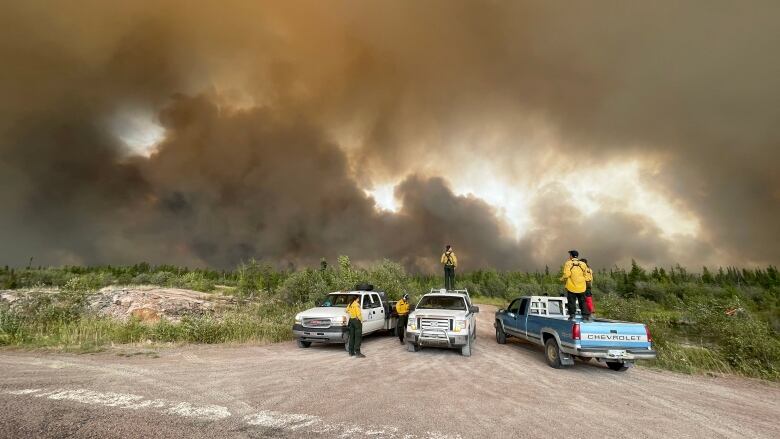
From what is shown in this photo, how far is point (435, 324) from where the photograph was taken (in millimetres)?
12672

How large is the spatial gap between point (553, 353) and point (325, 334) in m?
7.86

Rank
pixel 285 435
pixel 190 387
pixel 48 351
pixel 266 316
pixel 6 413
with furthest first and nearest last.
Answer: pixel 266 316 < pixel 48 351 < pixel 190 387 < pixel 6 413 < pixel 285 435

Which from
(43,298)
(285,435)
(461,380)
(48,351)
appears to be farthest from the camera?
(43,298)

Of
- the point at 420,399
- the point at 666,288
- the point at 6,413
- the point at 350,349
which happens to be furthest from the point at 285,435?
the point at 666,288

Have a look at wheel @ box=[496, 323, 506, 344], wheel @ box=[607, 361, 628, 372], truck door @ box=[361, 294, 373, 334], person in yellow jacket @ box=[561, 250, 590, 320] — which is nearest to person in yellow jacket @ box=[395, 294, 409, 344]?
truck door @ box=[361, 294, 373, 334]

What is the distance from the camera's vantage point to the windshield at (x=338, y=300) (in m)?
15.7

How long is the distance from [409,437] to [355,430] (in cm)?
87

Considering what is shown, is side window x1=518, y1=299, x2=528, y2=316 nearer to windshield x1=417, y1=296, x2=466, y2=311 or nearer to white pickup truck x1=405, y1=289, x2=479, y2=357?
white pickup truck x1=405, y1=289, x2=479, y2=357

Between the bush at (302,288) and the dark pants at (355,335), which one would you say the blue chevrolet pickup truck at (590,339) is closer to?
the dark pants at (355,335)

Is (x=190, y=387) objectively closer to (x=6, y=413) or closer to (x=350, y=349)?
(x=6, y=413)

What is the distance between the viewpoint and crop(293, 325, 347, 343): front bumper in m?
13.7

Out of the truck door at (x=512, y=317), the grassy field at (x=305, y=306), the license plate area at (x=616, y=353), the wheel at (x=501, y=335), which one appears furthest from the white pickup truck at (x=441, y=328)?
the grassy field at (x=305, y=306)

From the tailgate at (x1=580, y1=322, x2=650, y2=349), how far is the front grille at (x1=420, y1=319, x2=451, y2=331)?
4.16 m

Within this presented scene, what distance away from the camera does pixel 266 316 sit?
2150cm
